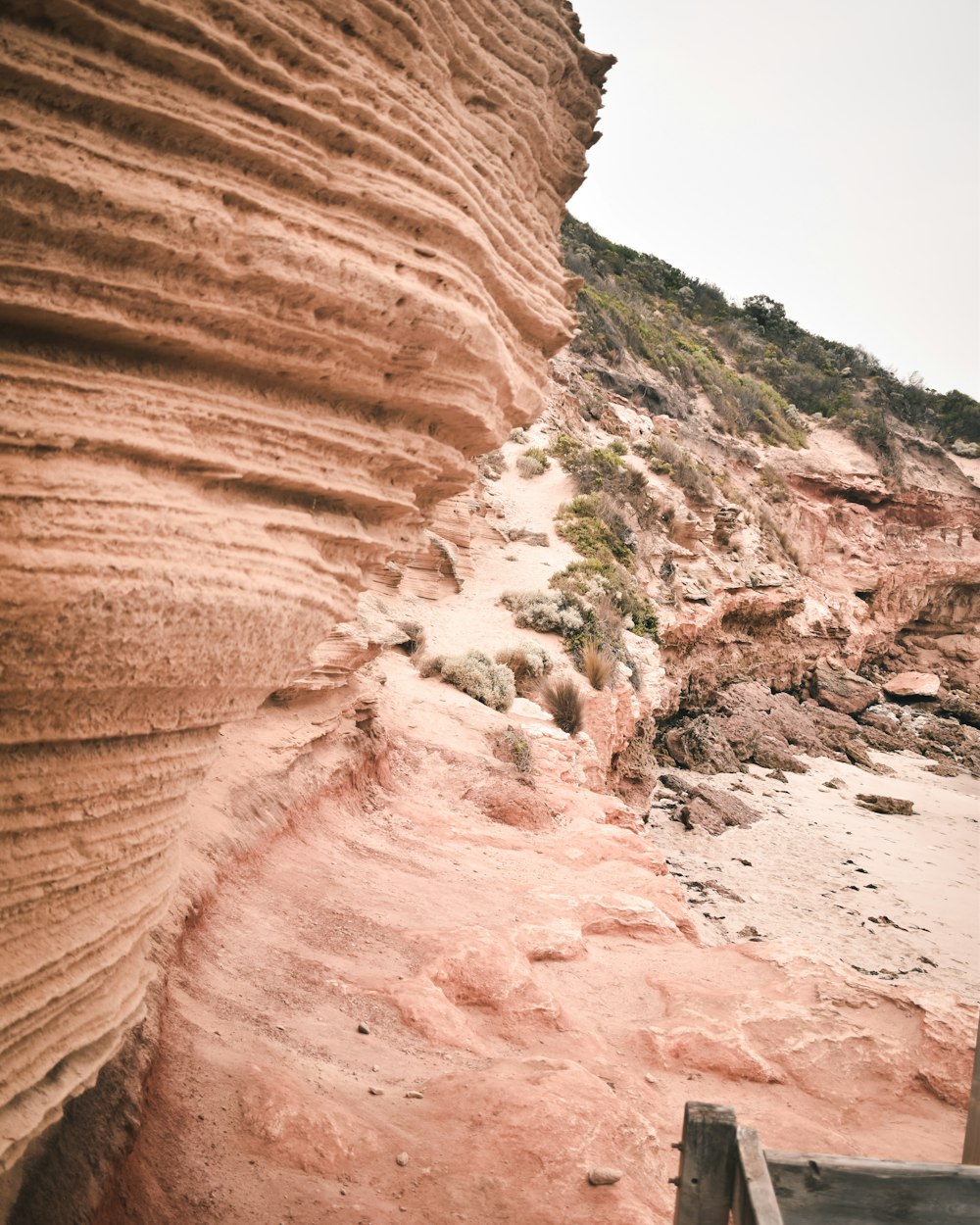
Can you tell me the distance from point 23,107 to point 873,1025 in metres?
5.56

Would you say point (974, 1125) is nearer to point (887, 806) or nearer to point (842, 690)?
point (887, 806)

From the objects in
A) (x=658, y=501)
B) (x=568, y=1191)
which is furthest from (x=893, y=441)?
(x=568, y=1191)

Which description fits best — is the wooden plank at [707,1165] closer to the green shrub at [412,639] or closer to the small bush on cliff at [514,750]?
the small bush on cliff at [514,750]

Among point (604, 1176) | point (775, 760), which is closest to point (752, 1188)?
point (604, 1176)

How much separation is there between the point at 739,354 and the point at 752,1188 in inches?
1633

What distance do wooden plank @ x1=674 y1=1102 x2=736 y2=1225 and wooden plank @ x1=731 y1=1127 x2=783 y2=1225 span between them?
0.05 m

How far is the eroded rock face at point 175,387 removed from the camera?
2.02 m

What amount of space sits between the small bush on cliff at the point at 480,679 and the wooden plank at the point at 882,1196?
27.0 ft

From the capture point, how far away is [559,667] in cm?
1245

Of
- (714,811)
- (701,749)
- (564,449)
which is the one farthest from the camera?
(564,449)

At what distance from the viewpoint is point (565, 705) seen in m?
10.8

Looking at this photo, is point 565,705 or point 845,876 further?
point 845,876

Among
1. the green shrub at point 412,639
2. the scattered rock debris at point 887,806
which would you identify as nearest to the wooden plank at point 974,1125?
the green shrub at point 412,639

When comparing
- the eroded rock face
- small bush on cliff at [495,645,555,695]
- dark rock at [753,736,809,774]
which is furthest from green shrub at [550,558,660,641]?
the eroded rock face
